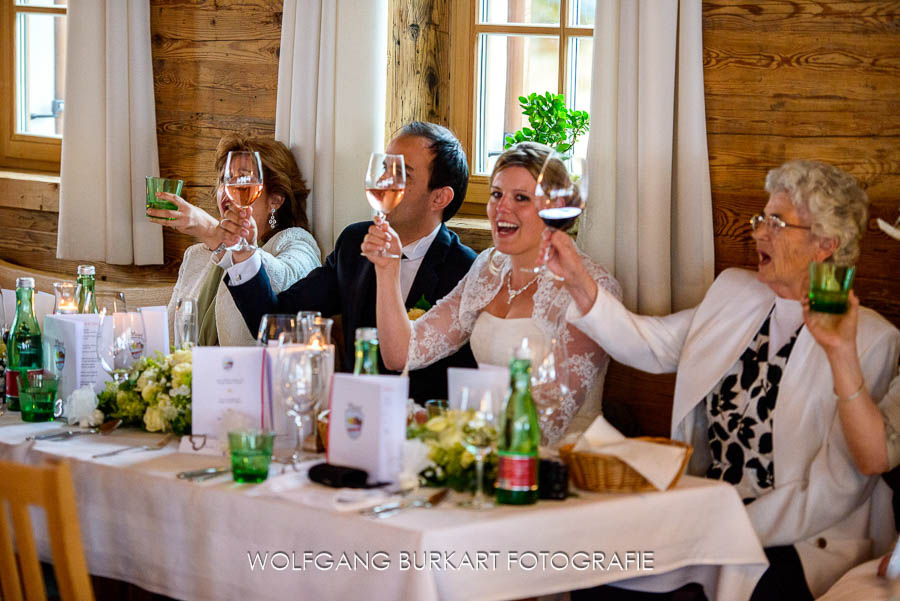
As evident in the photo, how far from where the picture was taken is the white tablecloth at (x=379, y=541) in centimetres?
170

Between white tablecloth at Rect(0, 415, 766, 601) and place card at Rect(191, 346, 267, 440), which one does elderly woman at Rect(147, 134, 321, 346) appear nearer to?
place card at Rect(191, 346, 267, 440)

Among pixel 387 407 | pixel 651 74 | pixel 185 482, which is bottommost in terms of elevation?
pixel 185 482

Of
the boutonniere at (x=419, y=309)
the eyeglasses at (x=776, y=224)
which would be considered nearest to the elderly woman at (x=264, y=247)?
the boutonniere at (x=419, y=309)

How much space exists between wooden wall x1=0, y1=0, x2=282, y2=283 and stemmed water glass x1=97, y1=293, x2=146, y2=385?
1.84 meters

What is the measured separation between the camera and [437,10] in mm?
3863

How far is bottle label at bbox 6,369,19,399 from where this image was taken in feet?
8.27

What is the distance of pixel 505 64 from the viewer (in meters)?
3.79

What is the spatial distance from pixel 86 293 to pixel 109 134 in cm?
174

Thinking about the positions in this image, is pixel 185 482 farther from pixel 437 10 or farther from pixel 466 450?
pixel 437 10

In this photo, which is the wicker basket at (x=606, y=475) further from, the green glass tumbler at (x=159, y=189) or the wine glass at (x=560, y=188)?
the green glass tumbler at (x=159, y=189)

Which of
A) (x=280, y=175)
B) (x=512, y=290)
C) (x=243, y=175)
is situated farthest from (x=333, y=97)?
(x=512, y=290)

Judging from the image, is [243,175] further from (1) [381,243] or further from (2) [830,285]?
(2) [830,285]

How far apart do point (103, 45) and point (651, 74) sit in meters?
2.40

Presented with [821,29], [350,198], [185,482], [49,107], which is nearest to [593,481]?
[185,482]
